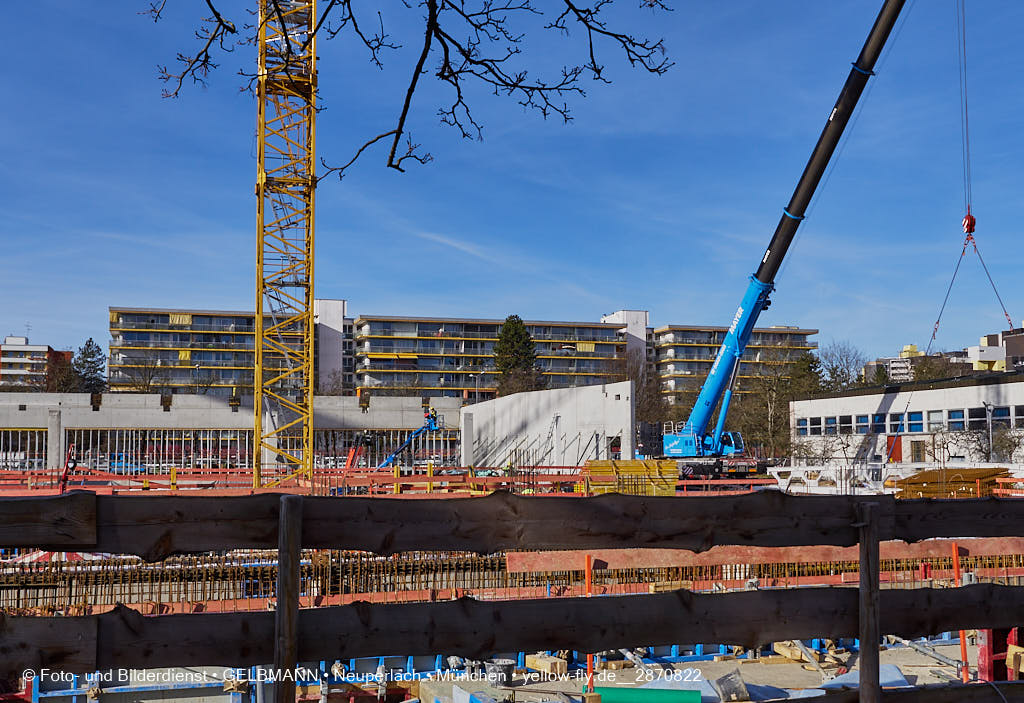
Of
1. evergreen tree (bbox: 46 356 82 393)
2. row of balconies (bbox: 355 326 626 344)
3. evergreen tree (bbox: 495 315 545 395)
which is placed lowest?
evergreen tree (bbox: 46 356 82 393)

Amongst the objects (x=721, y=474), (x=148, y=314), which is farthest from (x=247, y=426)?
(x=148, y=314)

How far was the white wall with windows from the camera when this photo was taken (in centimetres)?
3534

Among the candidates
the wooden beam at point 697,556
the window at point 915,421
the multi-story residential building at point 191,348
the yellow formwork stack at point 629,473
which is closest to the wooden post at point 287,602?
the wooden beam at point 697,556

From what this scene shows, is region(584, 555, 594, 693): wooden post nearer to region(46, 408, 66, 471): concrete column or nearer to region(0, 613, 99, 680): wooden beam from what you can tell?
region(0, 613, 99, 680): wooden beam

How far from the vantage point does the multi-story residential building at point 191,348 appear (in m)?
105

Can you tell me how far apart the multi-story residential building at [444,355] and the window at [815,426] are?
59.2m

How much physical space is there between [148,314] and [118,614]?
374ft

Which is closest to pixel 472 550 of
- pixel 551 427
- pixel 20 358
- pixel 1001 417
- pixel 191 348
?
pixel 551 427

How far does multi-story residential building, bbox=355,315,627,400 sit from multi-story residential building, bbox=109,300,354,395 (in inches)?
208

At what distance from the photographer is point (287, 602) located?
337 cm

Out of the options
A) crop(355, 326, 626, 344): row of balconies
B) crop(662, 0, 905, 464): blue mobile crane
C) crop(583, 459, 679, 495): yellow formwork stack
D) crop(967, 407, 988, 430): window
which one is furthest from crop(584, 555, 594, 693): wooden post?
crop(355, 326, 626, 344): row of balconies

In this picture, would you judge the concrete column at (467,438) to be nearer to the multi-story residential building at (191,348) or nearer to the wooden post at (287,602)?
the wooden post at (287,602)

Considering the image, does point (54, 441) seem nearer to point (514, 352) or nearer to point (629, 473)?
point (629, 473)

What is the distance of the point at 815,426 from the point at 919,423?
756 cm
